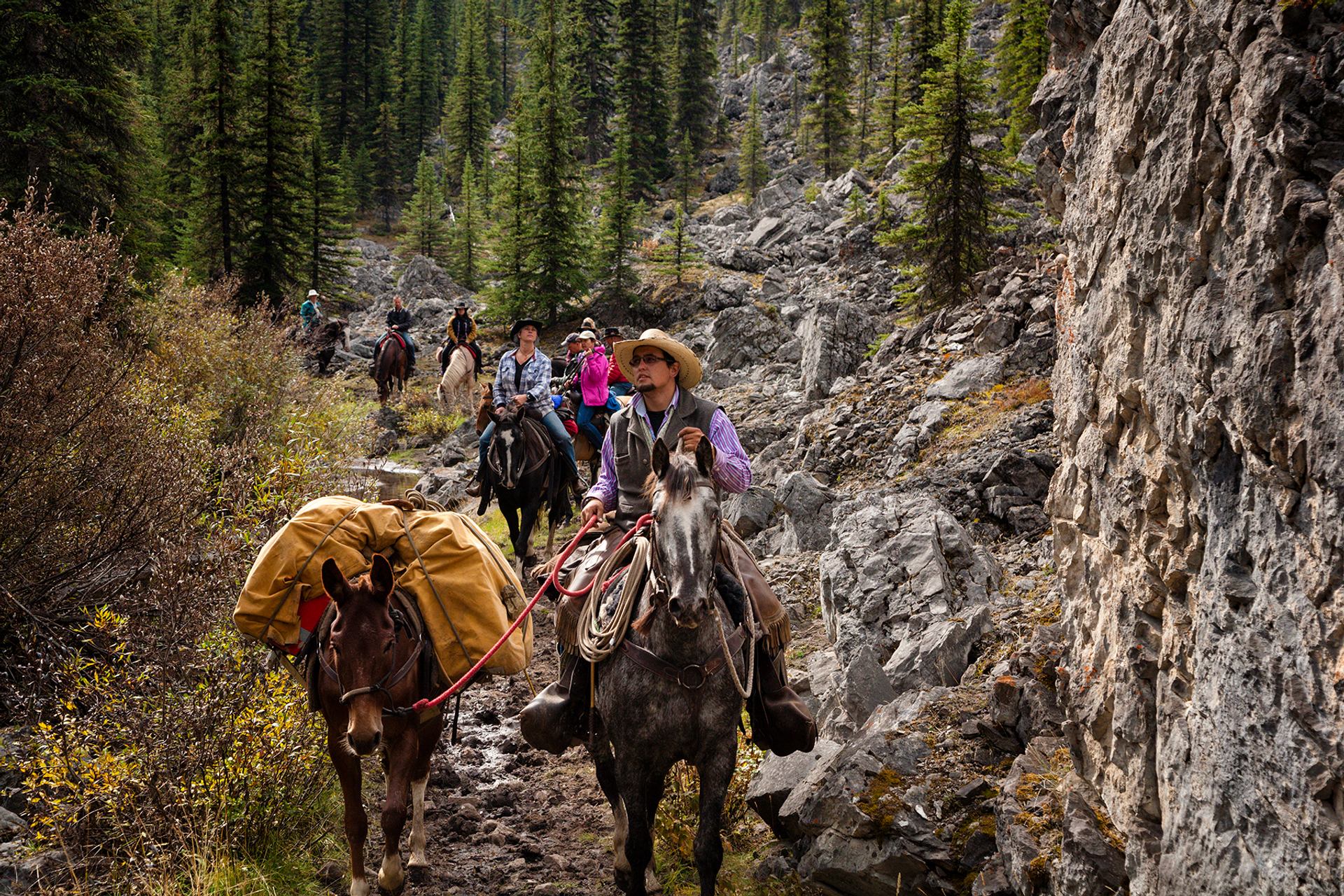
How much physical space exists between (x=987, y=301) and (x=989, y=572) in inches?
334

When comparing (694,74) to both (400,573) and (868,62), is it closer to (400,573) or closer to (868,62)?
(868,62)

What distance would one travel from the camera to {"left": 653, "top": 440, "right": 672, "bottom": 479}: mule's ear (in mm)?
4934

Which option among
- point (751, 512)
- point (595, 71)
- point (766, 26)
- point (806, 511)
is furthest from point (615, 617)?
point (766, 26)

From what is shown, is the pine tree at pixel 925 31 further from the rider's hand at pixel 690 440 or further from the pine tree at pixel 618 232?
the rider's hand at pixel 690 440

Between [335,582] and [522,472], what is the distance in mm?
7633

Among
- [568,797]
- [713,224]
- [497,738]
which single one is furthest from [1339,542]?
[713,224]

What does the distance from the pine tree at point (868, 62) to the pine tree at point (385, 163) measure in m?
40.3

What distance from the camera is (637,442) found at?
6.45 meters

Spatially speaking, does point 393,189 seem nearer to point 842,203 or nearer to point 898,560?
point 842,203

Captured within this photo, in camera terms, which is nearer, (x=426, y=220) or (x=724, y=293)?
(x=724, y=293)

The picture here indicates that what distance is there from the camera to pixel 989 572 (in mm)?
8352

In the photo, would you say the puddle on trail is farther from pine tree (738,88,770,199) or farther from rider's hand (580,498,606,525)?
pine tree (738,88,770,199)

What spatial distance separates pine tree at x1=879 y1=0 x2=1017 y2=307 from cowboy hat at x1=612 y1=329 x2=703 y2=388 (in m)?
13.0

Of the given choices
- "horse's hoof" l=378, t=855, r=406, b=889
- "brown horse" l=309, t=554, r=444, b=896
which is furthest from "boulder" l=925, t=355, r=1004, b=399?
"horse's hoof" l=378, t=855, r=406, b=889
